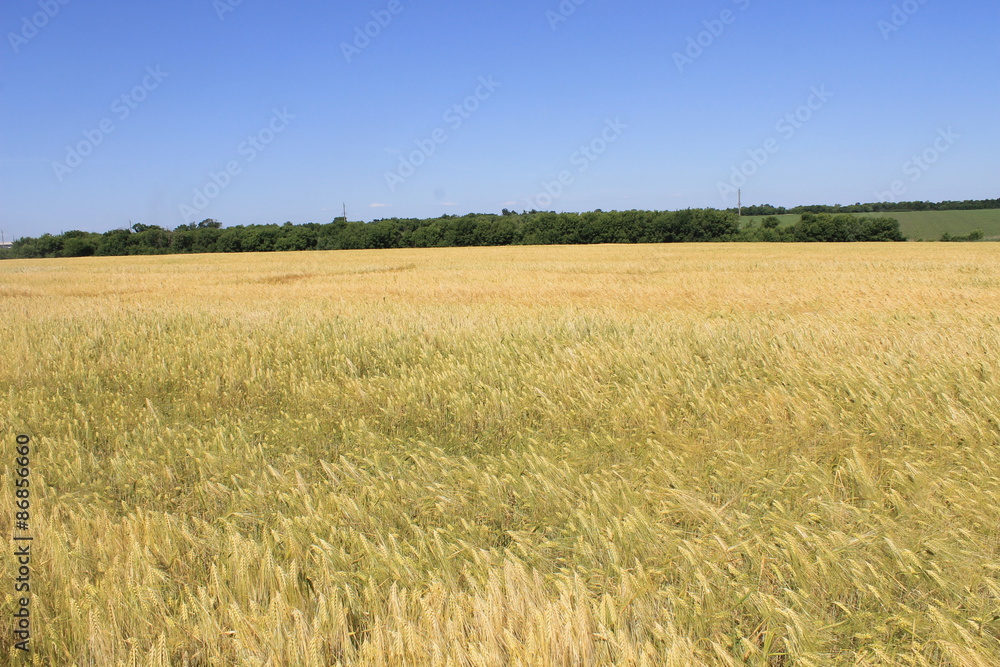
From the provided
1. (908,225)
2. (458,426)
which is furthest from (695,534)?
(908,225)

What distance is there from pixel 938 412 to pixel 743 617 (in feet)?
9.20

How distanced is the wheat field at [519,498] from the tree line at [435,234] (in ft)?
213

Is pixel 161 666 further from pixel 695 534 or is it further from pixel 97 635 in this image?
pixel 695 534

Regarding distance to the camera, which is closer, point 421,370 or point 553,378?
point 553,378

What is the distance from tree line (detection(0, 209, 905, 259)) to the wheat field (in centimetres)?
6480

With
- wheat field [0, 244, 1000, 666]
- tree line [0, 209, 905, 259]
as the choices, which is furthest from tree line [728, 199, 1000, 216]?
wheat field [0, 244, 1000, 666]

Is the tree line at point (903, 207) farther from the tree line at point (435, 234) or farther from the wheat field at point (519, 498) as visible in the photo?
the wheat field at point (519, 498)

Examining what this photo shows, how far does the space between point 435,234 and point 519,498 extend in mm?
70988

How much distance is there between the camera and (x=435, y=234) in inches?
2854

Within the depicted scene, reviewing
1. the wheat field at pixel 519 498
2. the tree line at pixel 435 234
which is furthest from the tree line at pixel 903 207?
the wheat field at pixel 519 498

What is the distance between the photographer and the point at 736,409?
4.29 m

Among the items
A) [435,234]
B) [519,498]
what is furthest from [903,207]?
[519,498]

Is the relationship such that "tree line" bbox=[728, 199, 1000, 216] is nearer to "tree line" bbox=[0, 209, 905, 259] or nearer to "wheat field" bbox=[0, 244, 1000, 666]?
"tree line" bbox=[0, 209, 905, 259]

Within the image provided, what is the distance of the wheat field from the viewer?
2.00 meters
